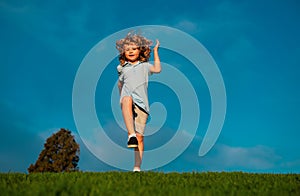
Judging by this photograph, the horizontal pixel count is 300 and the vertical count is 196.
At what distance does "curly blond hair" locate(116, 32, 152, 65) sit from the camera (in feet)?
32.1

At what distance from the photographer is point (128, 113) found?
8.78 m

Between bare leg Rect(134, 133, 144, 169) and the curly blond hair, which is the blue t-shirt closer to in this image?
the curly blond hair

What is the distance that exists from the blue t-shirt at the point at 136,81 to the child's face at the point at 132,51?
24 cm

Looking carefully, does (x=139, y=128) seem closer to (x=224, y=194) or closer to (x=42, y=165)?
(x=224, y=194)

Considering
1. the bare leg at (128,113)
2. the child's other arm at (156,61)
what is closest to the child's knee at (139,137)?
the bare leg at (128,113)

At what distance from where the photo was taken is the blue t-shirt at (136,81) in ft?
29.7

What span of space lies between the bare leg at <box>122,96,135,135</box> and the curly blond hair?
1378 millimetres

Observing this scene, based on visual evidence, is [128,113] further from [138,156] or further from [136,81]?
[138,156]

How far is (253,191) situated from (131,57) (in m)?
5.69

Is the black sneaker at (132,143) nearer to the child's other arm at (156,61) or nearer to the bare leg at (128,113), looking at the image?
the bare leg at (128,113)

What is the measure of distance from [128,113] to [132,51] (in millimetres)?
1873

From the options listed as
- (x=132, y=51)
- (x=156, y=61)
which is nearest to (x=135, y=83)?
(x=156, y=61)

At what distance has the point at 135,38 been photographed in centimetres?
984

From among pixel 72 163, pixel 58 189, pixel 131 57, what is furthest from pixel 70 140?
pixel 58 189
